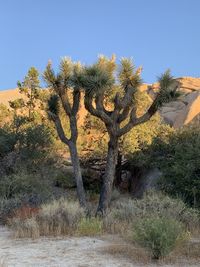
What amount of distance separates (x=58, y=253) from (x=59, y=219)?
123 inches

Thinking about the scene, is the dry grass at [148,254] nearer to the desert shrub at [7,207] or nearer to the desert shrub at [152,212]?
the desert shrub at [152,212]

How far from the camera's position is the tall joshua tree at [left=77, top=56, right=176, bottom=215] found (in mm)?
14867

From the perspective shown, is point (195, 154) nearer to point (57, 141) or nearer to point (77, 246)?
point (77, 246)

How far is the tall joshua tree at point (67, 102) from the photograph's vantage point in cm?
1597

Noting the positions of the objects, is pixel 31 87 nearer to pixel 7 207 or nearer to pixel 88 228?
pixel 7 207

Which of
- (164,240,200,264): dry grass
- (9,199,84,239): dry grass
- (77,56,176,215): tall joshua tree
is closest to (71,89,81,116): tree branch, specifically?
(77,56,176,215): tall joshua tree

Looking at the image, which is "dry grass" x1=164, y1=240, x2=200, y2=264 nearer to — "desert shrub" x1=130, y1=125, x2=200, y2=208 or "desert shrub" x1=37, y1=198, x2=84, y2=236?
"desert shrub" x1=37, y1=198, x2=84, y2=236

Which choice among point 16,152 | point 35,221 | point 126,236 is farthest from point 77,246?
point 16,152

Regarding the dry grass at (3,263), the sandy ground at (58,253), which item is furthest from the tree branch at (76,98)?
the dry grass at (3,263)

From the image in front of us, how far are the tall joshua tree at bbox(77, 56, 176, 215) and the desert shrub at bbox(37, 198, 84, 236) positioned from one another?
221 centimetres

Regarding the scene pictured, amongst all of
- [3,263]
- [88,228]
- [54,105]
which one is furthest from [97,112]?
[3,263]

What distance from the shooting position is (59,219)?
12070mm

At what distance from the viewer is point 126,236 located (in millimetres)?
10727

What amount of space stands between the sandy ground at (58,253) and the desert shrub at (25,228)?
0.27m
